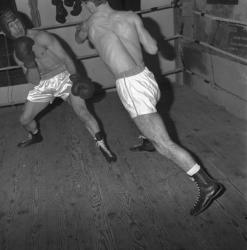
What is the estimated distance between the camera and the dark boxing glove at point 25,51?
3.06 meters

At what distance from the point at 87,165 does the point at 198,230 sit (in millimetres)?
1329

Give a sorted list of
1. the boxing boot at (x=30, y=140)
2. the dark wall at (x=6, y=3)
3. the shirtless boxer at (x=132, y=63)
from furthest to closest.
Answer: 1. the dark wall at (x=6, y=3)
2. the boxing boot at (x=30, y=140)
3. the shirtless boxer at (x=132, y=63)

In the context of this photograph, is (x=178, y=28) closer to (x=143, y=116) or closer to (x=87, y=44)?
(x=87, y=44)

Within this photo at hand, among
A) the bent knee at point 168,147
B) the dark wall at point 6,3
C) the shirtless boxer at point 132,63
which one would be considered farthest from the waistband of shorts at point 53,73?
the dark wall at point 6,3

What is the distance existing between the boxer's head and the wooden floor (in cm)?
121

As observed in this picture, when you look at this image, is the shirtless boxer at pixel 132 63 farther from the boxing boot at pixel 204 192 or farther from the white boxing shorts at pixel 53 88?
the white boxing shorts at pixel 53 88

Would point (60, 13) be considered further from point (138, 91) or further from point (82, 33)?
point (138, 91)

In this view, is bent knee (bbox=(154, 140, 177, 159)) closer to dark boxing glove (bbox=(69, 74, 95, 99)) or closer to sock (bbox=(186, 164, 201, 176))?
sock (bbox=(186, 164, 201, 176))

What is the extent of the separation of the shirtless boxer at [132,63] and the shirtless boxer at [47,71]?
0.73 m

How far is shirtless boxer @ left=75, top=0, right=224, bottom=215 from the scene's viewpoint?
2283 mm

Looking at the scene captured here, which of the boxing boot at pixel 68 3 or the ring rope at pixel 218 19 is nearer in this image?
the ring rope at pixel 218 19

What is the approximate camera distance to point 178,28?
4973 mm

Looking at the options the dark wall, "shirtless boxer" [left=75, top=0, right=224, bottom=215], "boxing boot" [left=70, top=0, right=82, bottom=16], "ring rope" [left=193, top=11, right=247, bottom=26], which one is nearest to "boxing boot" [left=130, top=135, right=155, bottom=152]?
"shirtless boxer" [left=75, top=0, right=224, bottom=215]

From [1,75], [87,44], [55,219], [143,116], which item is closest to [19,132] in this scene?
[1,75]
